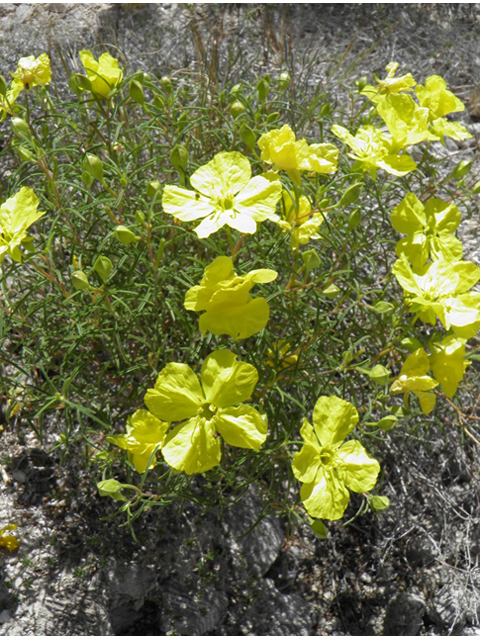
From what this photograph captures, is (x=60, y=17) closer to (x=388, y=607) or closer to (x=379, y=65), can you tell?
(x=379, y=65)

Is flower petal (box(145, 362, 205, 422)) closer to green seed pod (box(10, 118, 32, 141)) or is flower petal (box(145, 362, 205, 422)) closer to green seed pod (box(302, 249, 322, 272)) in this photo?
green seed pod (box(302, 249, 322, 272))

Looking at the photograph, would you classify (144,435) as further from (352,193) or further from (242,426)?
(352,193)

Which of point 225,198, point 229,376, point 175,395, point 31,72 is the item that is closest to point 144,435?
point 175,395

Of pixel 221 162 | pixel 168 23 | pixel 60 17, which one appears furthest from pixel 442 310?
pixel 60 17

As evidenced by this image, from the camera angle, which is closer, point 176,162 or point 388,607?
point 176,162

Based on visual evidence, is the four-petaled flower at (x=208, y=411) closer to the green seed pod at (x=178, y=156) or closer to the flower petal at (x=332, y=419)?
the flower petal at (x=332, y=419)
